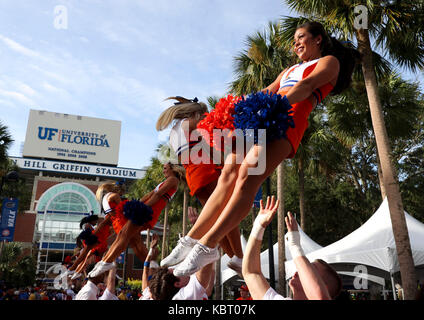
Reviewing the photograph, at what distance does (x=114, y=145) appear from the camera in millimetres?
63000

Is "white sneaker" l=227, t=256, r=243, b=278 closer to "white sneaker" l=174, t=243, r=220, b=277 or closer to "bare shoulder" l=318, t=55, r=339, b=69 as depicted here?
"white sneaker" l=174, t=243, r=220, b=277

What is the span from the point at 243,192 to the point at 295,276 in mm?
646

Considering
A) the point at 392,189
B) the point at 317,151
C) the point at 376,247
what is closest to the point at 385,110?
the point at 317,151

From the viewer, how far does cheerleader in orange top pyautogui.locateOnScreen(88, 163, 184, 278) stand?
484cm

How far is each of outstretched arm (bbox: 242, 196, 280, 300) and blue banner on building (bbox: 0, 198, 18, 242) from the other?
54.4 feet

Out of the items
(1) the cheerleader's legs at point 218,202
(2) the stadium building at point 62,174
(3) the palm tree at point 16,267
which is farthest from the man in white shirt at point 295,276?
(2) the stadium building at point 62,174

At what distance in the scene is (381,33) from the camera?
9578mm

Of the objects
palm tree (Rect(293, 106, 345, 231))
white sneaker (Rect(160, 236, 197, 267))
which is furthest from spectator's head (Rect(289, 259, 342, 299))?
palm tree (Rect(293, 106, 345, 231))

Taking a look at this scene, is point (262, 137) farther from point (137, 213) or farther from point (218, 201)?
point (137, 213)

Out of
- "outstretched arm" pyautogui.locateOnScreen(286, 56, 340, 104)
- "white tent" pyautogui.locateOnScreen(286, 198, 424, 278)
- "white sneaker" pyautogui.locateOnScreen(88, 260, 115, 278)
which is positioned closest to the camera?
"outstretched arm" pyautogui.locateOnScreen(286, 56, 340, 104)

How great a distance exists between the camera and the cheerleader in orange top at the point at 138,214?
191 inches

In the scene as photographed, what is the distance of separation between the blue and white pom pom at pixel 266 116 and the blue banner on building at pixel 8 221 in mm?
16595

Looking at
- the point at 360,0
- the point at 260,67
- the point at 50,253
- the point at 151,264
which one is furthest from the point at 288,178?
the point at 50,253
